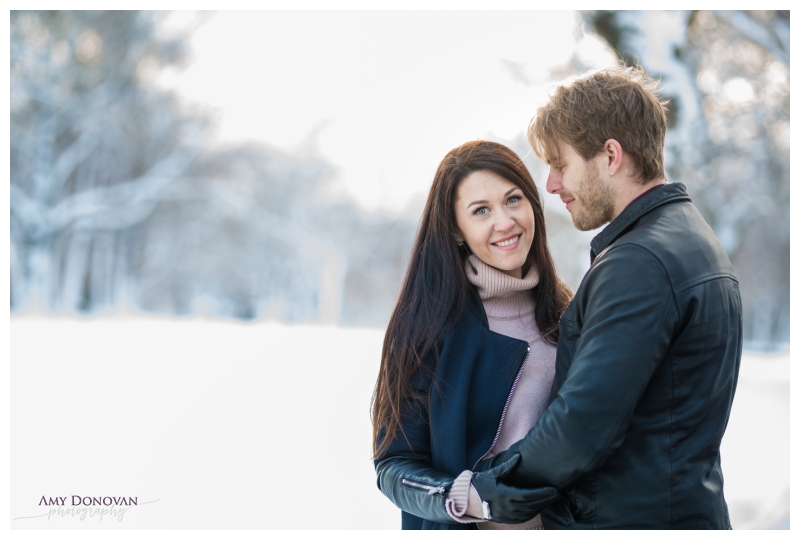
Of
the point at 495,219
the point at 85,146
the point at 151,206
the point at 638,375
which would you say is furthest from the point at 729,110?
the point at 85,146

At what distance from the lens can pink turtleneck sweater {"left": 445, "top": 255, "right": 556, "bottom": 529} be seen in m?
1.56

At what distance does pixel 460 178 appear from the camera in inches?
69.6

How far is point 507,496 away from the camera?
1.23 meters

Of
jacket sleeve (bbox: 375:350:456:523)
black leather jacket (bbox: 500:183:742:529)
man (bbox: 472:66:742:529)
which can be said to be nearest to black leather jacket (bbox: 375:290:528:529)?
jacket sleeve (bbox: 375:350:456:523)

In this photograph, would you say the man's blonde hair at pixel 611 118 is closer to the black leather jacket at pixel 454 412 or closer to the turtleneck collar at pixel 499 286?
the turtleneck collar at pixel 499 286

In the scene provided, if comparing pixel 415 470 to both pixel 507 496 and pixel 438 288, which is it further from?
pixel 438 288

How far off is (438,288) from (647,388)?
665mm

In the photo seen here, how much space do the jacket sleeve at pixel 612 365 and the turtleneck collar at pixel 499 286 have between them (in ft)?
1.73

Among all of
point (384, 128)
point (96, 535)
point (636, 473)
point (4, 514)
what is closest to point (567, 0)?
point (636, 473)

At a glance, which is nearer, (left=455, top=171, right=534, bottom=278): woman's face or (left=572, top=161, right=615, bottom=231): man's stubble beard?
(left=572, top=161, right=615, bottom=231): man's stubble beard

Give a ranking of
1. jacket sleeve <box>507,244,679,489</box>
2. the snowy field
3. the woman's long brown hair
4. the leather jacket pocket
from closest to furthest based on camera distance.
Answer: jacket sleeve <box>507,244,679,489</box>, the leather jacket pocket, the woman's long brown hair, the snowy field

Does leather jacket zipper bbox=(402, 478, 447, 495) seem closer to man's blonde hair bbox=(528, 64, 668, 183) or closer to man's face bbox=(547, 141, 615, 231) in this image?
man's face bbox=(547, 141, 615, 231)

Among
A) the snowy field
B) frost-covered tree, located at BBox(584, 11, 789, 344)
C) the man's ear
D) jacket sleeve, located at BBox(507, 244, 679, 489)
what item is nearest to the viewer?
jacket sleeve, located at BBox(507, 244, 679, 489)

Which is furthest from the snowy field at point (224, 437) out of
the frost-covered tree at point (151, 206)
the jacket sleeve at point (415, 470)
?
the frost-covered tree at point (151, 206)
